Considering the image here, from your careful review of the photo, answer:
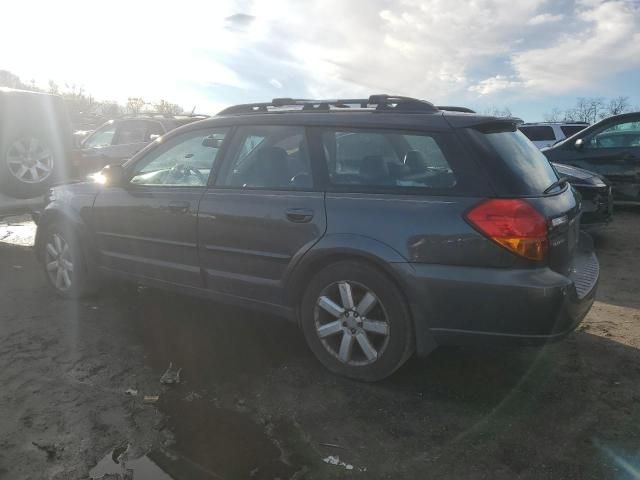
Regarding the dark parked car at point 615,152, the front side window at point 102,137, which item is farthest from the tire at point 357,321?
the front side window at point 102,137

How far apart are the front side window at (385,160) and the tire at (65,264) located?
8.72ft

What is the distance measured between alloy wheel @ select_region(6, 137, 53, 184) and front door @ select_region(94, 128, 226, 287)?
2.43 meters

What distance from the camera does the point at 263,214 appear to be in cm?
358

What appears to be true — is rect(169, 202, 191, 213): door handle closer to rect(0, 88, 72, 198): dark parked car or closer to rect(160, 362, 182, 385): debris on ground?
rect(160, 362, 182, 385): debris on ground

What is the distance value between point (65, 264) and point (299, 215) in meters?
2.72

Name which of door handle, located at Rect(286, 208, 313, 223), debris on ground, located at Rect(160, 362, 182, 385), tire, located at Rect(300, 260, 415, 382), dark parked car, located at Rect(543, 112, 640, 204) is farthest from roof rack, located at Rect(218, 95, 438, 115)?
dark parked car, located at Rect(543, 112, 640, 204)

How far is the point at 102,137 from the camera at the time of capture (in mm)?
10945

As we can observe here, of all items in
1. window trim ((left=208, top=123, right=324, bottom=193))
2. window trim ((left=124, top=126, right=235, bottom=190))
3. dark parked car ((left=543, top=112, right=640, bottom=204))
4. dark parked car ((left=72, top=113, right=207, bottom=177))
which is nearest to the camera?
window trim ((left=208, top=123, right=324, bottom=193))

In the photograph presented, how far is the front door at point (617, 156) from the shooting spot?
8.11 metres

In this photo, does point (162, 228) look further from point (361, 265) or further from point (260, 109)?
point (361, 265)

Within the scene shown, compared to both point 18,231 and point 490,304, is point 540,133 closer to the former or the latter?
point 18,231

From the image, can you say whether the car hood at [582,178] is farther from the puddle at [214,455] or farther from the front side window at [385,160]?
the puddle at [214,455]

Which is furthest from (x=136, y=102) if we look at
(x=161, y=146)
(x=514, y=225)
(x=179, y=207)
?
(x=514, y=225)

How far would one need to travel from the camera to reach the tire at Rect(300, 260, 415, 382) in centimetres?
320
